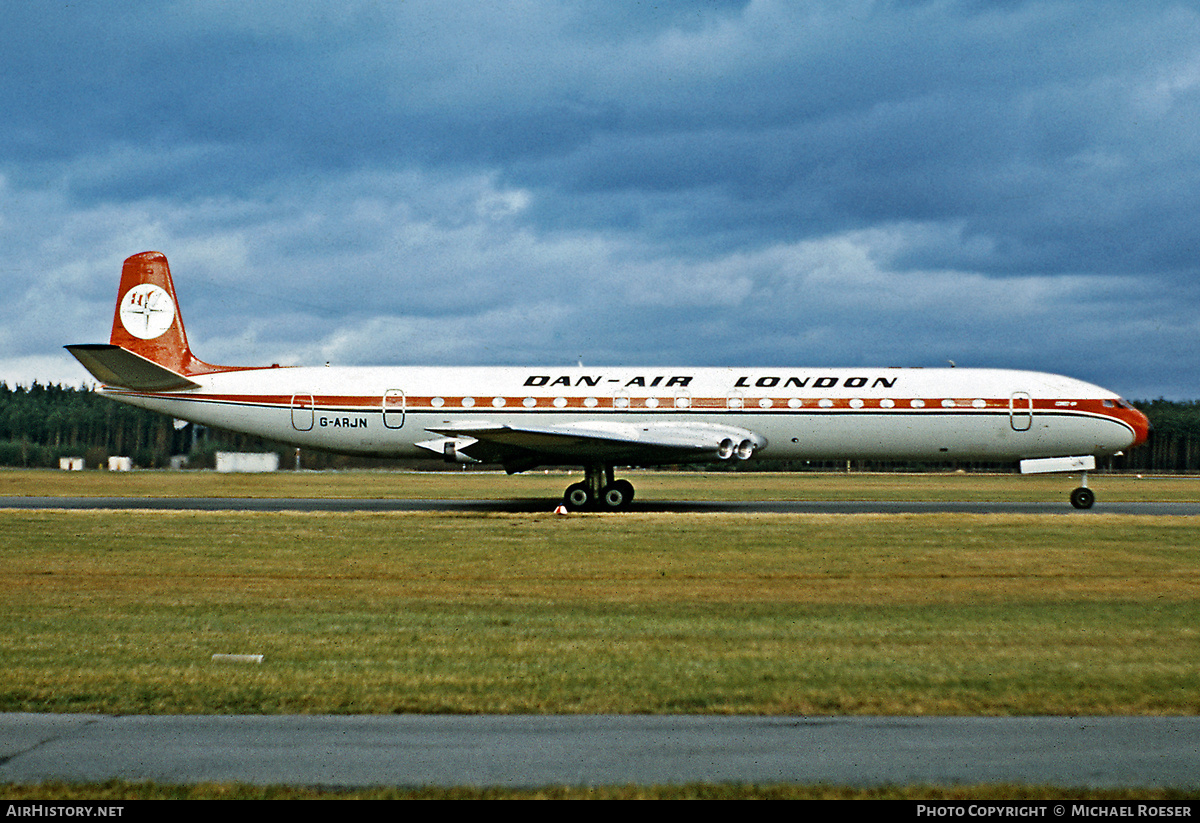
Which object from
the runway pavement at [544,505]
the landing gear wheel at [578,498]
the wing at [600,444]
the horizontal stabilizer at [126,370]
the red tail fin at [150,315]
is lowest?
the runway pavement at [544,505]

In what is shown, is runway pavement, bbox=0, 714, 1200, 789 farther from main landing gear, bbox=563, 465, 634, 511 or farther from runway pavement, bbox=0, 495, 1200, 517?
runway pavement, bbox=0, 495, 1200, 517

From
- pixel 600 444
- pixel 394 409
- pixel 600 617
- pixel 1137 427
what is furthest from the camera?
pixel 1137 427

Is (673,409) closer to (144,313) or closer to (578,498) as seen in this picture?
(578,498)

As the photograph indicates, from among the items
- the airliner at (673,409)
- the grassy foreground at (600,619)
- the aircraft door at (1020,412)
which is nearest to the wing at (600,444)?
the airliner at (673,409)

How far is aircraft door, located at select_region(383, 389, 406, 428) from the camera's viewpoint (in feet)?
93.8

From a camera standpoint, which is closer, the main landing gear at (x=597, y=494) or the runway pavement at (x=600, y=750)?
the runway pavement at (x=600, y=750)

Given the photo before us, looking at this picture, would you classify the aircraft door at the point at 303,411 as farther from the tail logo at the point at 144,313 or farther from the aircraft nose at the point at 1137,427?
the aircraft nose at the point at 1137,427

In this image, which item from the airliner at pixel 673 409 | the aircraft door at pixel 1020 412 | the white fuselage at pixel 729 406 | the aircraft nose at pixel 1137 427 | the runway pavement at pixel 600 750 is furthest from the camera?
the aircraft nose at pixel 1137 427

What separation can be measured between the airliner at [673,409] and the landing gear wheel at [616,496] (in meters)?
0.07

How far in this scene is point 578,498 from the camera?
2723cm

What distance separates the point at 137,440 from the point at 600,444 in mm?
69117

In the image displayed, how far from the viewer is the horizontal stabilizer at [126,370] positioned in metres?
27.1

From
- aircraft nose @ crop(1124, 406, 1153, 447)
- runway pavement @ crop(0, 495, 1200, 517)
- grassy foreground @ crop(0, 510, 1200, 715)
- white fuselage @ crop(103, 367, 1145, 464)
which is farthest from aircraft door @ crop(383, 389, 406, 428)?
aircraft nose @ crop(1124, 406, 1153, 447)

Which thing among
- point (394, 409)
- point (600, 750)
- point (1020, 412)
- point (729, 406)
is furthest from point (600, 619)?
point (1020, 412)
